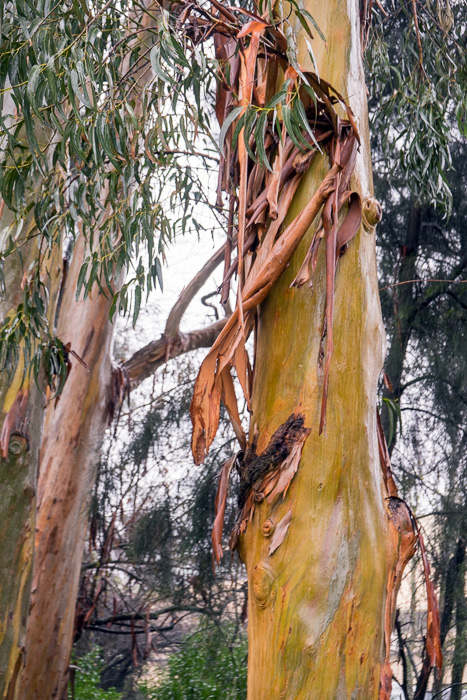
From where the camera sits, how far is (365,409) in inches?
57.3

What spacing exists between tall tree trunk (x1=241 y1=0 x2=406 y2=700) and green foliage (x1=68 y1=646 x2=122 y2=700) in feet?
8.71

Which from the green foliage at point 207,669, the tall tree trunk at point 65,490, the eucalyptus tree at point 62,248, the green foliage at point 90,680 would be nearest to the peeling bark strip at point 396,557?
the eucalyptus tree at point 62,248

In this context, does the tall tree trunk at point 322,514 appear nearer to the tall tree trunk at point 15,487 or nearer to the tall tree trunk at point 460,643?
the tall tree trunk at point 15,487

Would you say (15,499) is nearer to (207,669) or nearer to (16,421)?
(16,421)

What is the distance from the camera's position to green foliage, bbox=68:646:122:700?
3.88 m

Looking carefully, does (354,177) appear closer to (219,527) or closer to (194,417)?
(194,417)

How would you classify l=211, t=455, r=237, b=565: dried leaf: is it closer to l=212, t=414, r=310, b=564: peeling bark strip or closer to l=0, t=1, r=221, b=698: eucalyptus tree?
l=212, t=414, r=310, b=564: peeling bark strip

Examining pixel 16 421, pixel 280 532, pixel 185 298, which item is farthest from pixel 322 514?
pixel 185 298

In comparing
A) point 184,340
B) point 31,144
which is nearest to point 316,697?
point 31,144

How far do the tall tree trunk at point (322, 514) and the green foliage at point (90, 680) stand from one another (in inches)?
104

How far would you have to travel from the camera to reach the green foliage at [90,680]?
Answer: 12.7 feet

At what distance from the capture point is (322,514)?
53.5 inches

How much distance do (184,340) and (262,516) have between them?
2703 millimetres

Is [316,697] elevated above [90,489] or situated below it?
below
